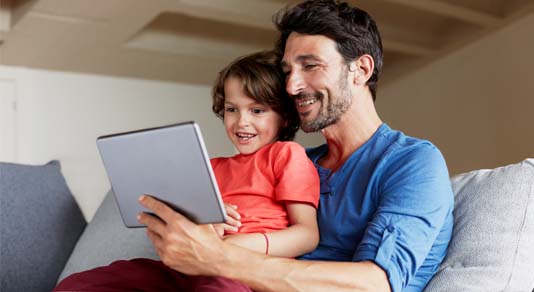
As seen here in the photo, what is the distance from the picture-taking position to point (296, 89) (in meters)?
1.75

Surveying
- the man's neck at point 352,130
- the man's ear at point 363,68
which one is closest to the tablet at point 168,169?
the man's neck at point 352,130

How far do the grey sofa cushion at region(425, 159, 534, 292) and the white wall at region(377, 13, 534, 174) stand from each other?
3104 mm

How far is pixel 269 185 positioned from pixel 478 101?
12.0 feet

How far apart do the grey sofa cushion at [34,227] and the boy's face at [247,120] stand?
1.33m

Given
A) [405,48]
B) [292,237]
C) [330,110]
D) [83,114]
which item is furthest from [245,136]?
[405,48]

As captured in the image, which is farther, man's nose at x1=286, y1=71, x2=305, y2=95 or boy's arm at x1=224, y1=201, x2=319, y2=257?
man's nose at x1=286, y1=71, x2=305, y2=95

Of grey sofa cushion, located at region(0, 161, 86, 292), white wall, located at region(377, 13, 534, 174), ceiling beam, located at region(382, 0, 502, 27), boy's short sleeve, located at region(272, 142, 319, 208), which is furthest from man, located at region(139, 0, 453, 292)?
white wall, located at region(377, 13, 534, 174)

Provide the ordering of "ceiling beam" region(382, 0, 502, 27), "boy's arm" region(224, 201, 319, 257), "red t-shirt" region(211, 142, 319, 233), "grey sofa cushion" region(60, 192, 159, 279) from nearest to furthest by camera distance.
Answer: "boy's arm" region(224, 201, 319, 257) < "red t-shirt" region(211, 142, 319, 233) < "grey sofa cushion" region(60, 192, 159, 279) < "ceiling beam" region(382, 0, 502, 27)

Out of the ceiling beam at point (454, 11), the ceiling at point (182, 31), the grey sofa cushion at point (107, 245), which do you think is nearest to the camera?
the grey sofa cushion at point (107, 245)

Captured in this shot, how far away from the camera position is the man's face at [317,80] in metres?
1.77

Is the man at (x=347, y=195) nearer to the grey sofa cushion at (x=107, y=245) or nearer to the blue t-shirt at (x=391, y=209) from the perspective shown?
the blue t-shirt at (x=391, y=209)

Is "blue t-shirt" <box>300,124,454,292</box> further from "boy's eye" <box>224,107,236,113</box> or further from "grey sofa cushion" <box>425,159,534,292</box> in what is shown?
"boy's eye" <box>224,107,236,113</box>

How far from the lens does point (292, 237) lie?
4.93ft

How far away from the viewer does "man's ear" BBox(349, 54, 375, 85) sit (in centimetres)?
184
